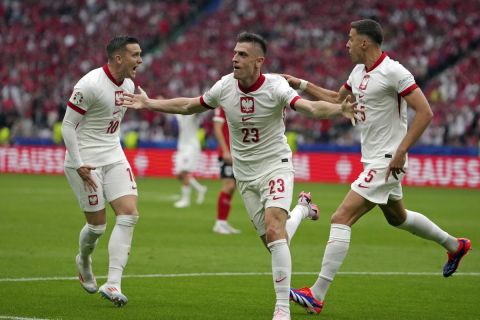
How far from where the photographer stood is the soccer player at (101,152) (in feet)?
30.2

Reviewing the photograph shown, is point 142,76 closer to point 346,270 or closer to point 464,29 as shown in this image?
point 464,29

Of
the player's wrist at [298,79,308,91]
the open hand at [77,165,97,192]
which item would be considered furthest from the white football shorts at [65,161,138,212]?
the player's wrist at [298,79,308,91]

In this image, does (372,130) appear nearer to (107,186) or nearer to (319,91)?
(319,91)

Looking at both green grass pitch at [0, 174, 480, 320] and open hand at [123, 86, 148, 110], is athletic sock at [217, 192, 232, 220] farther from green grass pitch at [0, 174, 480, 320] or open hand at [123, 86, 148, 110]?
open hand at [123, 86, 148, 110]

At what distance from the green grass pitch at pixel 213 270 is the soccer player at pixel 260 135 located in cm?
88

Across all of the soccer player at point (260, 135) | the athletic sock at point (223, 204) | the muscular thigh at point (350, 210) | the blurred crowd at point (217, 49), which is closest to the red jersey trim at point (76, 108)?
the soccer player at point (260, 135)

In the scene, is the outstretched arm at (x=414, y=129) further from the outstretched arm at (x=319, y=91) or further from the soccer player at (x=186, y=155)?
the soccer player at (x=186, y=155)

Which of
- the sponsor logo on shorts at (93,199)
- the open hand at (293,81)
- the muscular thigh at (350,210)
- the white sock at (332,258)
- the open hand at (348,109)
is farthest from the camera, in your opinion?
the open hand at (293,81)

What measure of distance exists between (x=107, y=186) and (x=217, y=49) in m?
30.3

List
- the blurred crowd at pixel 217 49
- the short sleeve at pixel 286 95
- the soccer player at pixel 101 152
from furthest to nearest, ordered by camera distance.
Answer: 1. the blurred crowd at pixel 217 49
2. the soccer player at pixel 101 152
3. the short sleeve at pixel 286 95

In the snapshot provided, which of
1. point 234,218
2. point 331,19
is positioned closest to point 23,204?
point 234,218

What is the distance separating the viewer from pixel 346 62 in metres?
35.6

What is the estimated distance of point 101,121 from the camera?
9.52m

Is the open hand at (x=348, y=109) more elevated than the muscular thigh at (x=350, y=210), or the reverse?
the open hand at (x=348, y=109)
